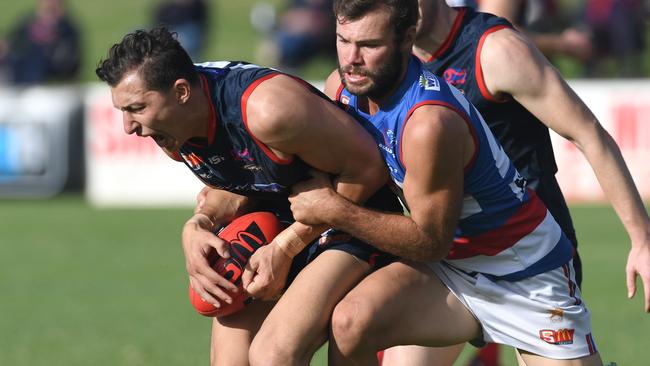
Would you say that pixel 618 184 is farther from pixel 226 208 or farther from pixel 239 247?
pixel 226 208

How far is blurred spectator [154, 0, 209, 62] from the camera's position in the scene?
19781 mm

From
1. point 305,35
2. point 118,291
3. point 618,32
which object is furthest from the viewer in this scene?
point 305,35

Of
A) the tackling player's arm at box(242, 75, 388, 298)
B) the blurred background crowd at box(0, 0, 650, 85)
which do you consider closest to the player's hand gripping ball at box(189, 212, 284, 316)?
the tackling player's arm at box(242, 75, 388, 298)

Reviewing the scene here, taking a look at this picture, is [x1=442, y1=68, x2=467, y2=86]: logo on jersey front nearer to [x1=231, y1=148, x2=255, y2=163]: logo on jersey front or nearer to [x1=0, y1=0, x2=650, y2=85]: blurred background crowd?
[x1=231, y1=148, x2=255, y2=163]: logo on jersey front

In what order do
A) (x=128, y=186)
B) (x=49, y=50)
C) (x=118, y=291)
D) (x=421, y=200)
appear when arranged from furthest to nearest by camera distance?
(x=49, y=50), (x=128, y=186), (x=118, y=291), (x=421, y=200)

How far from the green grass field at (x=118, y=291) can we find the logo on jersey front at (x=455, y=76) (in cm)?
282

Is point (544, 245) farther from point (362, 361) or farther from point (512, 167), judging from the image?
point (362, 361)

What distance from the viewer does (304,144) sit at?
4.93 meters

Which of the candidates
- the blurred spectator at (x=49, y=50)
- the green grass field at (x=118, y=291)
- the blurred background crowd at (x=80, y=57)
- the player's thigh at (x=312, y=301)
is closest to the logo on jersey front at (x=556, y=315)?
the player's thigh at (x=312, y=301)

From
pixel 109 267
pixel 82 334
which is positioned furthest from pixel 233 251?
pixel 109 267

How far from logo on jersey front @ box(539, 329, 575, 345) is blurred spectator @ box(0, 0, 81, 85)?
601 inches

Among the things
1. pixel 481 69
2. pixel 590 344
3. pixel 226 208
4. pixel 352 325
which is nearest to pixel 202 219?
pixel 226 208

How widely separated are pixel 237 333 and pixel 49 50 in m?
14.8

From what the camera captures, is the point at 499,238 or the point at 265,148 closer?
the point at 265,148
